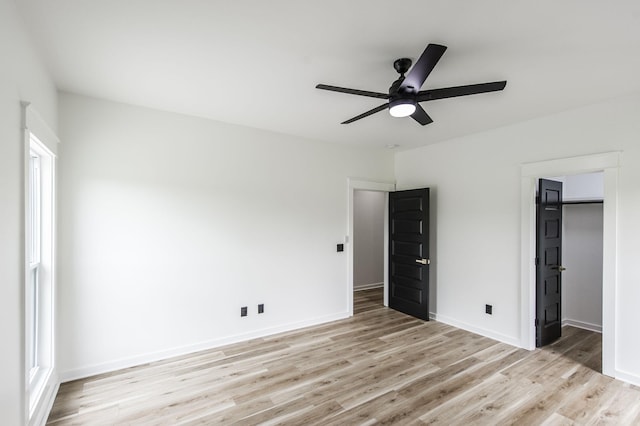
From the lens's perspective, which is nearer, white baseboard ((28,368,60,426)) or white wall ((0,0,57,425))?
white wall ((0,0,57,425))

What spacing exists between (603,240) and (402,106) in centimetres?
268

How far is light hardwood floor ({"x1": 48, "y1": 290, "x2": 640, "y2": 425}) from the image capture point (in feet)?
7.73

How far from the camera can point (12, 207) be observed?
1696 mm

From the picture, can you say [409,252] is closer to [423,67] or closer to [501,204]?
[501,204]

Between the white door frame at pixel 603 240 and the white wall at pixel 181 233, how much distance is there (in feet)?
7.71

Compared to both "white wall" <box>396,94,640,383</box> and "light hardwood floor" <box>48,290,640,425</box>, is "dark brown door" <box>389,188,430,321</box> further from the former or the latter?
"light hardwood floor" <box>48,290,640,425</box>

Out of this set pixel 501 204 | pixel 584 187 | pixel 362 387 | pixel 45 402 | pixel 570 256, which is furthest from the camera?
pixel 570 256

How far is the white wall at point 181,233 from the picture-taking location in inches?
114

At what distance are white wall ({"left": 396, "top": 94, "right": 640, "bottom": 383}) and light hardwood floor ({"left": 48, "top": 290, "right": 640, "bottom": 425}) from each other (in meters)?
0.48

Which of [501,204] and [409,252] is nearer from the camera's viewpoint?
[501,204]

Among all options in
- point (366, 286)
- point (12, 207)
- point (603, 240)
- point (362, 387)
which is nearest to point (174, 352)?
point (362, 387)

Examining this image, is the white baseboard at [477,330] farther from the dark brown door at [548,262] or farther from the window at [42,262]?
the window at [42,262]

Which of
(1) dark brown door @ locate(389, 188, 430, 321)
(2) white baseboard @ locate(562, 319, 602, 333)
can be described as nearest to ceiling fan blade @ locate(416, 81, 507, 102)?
(1) dark brown door @ locate(389, 188, 430, 321)

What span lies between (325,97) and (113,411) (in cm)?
316
